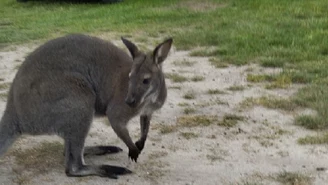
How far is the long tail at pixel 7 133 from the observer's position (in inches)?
151

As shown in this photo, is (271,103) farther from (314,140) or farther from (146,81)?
(146,81)

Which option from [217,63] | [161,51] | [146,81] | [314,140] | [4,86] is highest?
[161,51]

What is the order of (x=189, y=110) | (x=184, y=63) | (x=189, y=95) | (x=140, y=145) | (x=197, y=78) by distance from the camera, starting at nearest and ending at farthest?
(x=140, y=145)
(x=189, y=110)
(x=189, y=95)
(x=197, y=78)
(x=184, y=63)

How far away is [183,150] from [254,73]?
2016 millimetres

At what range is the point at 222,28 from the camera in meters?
8.10

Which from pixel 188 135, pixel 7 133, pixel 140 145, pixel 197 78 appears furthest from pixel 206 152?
pixel 197 78

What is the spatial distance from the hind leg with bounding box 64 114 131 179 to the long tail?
0.35 m

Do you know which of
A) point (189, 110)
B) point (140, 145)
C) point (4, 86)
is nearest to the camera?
point (140, 145)

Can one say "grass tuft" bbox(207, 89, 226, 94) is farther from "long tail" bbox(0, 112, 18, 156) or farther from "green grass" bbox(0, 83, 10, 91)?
"long tail" bbox(0, 112, 18, 156)

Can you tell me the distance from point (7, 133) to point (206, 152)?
1.33 m

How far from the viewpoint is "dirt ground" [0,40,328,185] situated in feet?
12.7

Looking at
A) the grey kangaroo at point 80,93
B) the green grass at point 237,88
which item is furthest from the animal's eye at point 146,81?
the green grass at point 237,88

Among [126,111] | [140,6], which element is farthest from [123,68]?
[140,6]

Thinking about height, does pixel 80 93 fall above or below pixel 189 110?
above
